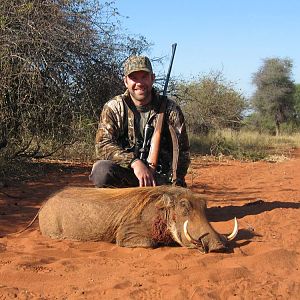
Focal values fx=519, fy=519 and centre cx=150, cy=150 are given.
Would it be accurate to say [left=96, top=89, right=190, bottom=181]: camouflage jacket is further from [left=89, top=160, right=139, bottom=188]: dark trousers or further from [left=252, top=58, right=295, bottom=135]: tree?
[left=252, top=58, right=295, bottom=135]: tree

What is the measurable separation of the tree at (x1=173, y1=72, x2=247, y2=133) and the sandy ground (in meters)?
14.4

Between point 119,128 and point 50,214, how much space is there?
3.82 ft

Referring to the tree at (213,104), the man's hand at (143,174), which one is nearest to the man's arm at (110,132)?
the man's hand at (143,174)

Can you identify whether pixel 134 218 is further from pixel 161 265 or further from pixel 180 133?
pixel 180 133

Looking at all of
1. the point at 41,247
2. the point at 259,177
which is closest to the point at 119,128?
the point at 41,247

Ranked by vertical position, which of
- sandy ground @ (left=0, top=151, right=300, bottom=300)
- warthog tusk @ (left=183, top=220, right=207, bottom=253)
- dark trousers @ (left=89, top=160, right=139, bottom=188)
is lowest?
sandy ground @ (left=0, top=151, right=300, bottom=300)

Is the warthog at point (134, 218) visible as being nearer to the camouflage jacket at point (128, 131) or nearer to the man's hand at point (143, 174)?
the man's hand at point (143, 174)

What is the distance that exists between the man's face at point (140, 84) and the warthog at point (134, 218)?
1061 millimetres

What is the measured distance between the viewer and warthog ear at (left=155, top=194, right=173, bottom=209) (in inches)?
171

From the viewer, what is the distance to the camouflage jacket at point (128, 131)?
17.2 feet

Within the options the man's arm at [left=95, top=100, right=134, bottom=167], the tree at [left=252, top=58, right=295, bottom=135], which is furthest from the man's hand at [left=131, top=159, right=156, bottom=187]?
the tree at [left=252, top=58, right=295, bottom=135]

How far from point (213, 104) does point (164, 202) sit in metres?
19.4

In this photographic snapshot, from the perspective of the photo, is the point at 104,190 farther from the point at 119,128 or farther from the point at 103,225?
the point at 119,128

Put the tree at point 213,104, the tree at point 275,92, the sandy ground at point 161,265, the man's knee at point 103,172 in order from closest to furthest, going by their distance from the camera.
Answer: the sandy ground at point 161,265 < the man's knee at point 103,172 < the tree at point 213,104 < the tree at point 275,92
